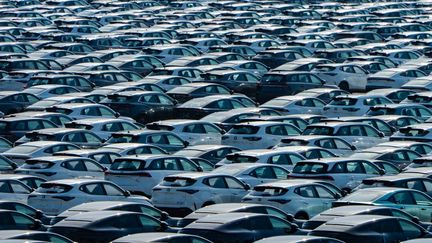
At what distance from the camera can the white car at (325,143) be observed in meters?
37.5

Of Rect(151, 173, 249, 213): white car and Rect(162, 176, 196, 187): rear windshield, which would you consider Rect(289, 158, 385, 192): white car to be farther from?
Rect(162, 176, 196, 187): rear windshield

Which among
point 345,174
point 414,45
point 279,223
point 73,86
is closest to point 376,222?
point 279,223

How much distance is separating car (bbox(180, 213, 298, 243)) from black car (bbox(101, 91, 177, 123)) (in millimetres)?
18118

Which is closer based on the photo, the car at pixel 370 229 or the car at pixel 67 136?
the car at pixel 370 229

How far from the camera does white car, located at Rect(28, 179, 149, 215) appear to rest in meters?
30.1

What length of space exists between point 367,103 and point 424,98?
6.20 feet

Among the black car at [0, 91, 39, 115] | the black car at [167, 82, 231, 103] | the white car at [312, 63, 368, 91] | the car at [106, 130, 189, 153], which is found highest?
the car at [106, 130, 189, 153]

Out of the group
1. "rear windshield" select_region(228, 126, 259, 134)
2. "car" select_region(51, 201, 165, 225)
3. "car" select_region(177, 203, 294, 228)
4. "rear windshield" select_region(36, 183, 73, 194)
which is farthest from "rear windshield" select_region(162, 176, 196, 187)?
"rear windshield" select_region(228, 126, 259, 134)

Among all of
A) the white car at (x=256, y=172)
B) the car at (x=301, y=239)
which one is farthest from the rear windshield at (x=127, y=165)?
the car at (x=301, y=239)

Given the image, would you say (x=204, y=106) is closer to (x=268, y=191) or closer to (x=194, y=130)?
(x=194, y=130)

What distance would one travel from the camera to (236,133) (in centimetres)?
3931

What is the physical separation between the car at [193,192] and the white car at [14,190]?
2905mm

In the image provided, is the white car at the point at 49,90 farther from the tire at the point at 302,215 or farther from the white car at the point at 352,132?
the tire at the point at 302,215

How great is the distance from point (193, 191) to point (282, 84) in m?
18.2
